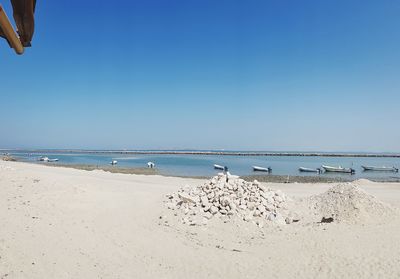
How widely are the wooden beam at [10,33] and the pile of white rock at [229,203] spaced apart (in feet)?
28.8

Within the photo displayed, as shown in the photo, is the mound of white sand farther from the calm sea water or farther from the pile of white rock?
the calm sea water

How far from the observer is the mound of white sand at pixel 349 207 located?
1148 cm

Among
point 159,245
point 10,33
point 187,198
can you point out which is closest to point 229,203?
point 187,198

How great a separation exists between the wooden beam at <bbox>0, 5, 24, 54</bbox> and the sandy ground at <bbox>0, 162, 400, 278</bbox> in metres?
5.63

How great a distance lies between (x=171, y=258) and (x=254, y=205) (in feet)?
14.8

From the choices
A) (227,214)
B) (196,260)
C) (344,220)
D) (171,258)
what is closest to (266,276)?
(196,260)

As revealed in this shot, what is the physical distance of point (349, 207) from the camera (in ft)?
39.1

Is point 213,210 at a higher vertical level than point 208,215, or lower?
higher

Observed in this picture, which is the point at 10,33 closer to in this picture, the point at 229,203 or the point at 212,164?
the point at 229,203

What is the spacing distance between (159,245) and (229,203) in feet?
10.9

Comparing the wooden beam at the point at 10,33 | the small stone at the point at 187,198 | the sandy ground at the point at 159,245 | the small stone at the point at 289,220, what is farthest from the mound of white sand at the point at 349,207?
the wooden beam at the point at 10,33

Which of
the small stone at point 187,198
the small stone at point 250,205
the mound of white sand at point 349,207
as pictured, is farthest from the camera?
the small stone at point 187,198

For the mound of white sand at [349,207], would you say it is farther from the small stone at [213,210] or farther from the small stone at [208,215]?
the small stone at [208,215]

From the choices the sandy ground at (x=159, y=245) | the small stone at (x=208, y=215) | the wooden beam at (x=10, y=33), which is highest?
the wooden beam at (x=10, y=33)
